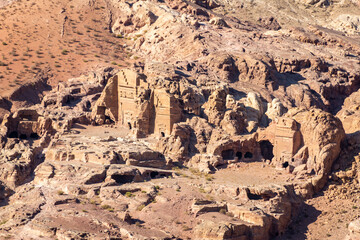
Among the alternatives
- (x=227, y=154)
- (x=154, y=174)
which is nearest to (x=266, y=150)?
(x=227, y=154)

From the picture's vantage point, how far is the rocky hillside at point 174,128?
177ft

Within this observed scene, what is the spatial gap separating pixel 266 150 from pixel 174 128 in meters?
7.23

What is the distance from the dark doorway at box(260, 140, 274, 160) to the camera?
65938 millimetres

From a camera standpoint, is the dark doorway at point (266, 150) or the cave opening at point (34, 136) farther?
the cave opening at point (34, 136)

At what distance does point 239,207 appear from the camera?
179ft

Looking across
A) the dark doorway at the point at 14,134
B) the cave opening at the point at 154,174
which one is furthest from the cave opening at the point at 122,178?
the dark doorway at the point at 14,134

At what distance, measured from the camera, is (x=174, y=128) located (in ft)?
214

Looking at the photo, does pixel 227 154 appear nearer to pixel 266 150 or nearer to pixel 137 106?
pixel 266 150

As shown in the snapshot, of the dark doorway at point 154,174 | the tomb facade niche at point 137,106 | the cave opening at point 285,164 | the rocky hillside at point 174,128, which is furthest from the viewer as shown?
the tomb facade niche at point 137,106

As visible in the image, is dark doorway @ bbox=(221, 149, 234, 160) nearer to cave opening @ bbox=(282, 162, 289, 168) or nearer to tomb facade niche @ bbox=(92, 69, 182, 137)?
cave opening @ bbox=(282, 162, 289, 168)

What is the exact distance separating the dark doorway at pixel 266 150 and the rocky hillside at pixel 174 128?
169 millimetres

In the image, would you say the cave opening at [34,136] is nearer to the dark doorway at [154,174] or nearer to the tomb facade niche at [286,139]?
the dark doorway at [154,174]

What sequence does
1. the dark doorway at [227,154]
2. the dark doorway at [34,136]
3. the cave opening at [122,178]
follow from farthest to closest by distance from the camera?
the dark doorway at [34,136]
the dark doorway at [227,154]
the cave opening at [122,178]

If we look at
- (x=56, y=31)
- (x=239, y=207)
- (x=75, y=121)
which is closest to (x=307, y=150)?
(x=239, y=207)
